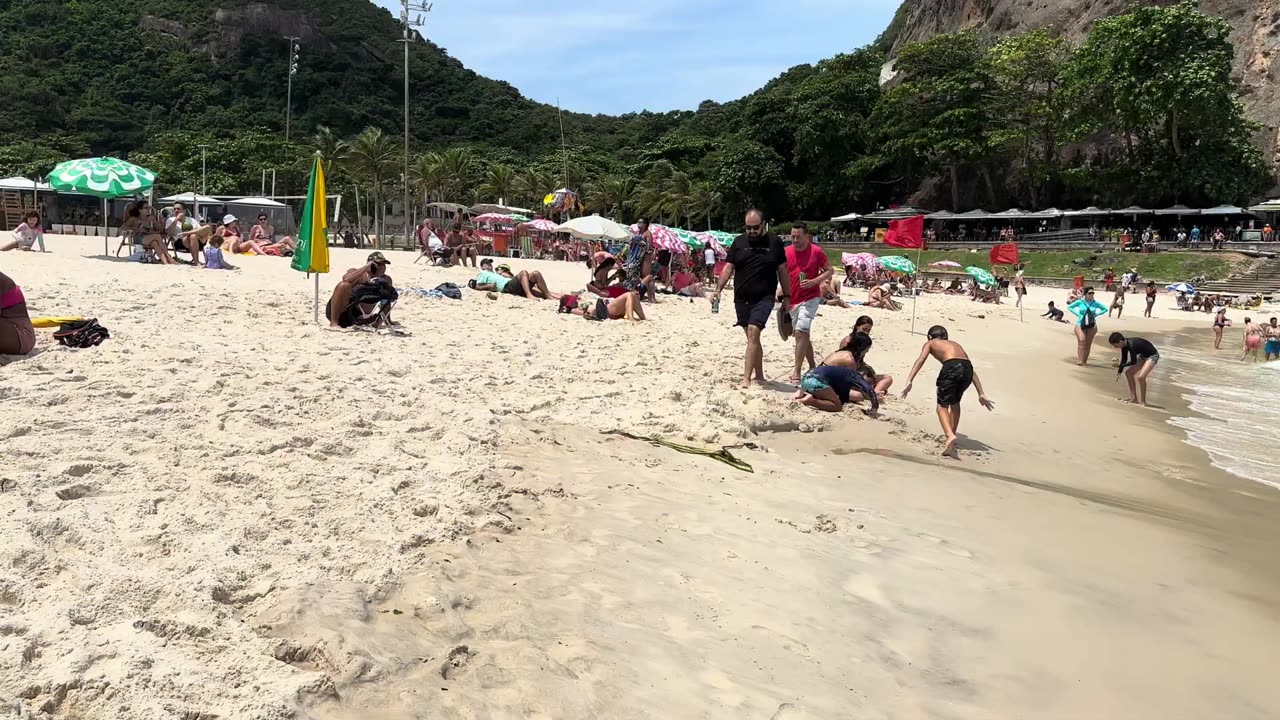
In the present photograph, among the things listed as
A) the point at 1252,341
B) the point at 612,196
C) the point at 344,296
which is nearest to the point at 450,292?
the point at 344,296

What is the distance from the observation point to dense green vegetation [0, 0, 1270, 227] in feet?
133

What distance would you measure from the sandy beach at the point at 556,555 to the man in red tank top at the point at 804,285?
1.18 m

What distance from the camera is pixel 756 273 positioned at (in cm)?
693

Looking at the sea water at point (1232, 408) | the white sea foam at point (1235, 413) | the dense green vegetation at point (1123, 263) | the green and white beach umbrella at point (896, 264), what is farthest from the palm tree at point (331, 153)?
the white sea foam at point (1235, 413)

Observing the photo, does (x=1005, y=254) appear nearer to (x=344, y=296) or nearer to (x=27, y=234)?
(x=344, y=296)

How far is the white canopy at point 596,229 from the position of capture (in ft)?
72.8

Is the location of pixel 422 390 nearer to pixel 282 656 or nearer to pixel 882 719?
pixel 282 656

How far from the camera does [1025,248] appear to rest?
131 ft

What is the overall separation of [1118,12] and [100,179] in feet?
191

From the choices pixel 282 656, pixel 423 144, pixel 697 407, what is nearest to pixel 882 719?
pixel 282 656

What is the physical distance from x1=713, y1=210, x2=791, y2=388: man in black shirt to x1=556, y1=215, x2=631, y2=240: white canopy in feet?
49.8

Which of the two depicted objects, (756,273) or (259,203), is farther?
(259,203)

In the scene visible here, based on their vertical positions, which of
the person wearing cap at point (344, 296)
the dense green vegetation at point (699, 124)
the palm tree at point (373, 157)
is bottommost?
the person wearing cap at point (344, 296)

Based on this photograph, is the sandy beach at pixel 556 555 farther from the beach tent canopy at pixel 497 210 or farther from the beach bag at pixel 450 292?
the beach tent canopy at pixel 497 210
